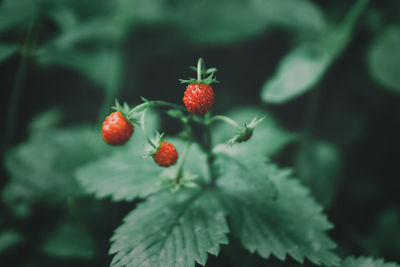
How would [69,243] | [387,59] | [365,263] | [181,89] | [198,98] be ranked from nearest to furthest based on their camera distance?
[198,98]
[365,263]
[69,243]
[387,59]
[181,89]

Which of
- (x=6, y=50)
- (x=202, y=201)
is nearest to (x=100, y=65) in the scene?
(x=6, y=50)

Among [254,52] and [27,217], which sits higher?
[254,52]

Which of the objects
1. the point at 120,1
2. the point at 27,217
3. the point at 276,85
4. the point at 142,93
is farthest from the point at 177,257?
the point at 120,1

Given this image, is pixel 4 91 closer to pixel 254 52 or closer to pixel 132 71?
pixel 132 71

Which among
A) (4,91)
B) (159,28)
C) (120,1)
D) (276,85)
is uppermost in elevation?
(120,1)

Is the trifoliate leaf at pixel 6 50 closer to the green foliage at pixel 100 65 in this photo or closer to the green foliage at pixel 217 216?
the green foliage at pixel 100 65

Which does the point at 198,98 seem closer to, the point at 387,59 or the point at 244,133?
the point at 244,133

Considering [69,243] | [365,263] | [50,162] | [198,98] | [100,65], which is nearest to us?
[198,98]

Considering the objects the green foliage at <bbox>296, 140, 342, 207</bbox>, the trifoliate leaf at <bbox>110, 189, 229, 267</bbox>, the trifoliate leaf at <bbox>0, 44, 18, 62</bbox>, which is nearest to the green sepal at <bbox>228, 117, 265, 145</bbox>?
the trifoliate leaf at <bbox>110, 189, 229, 267</bbox>
